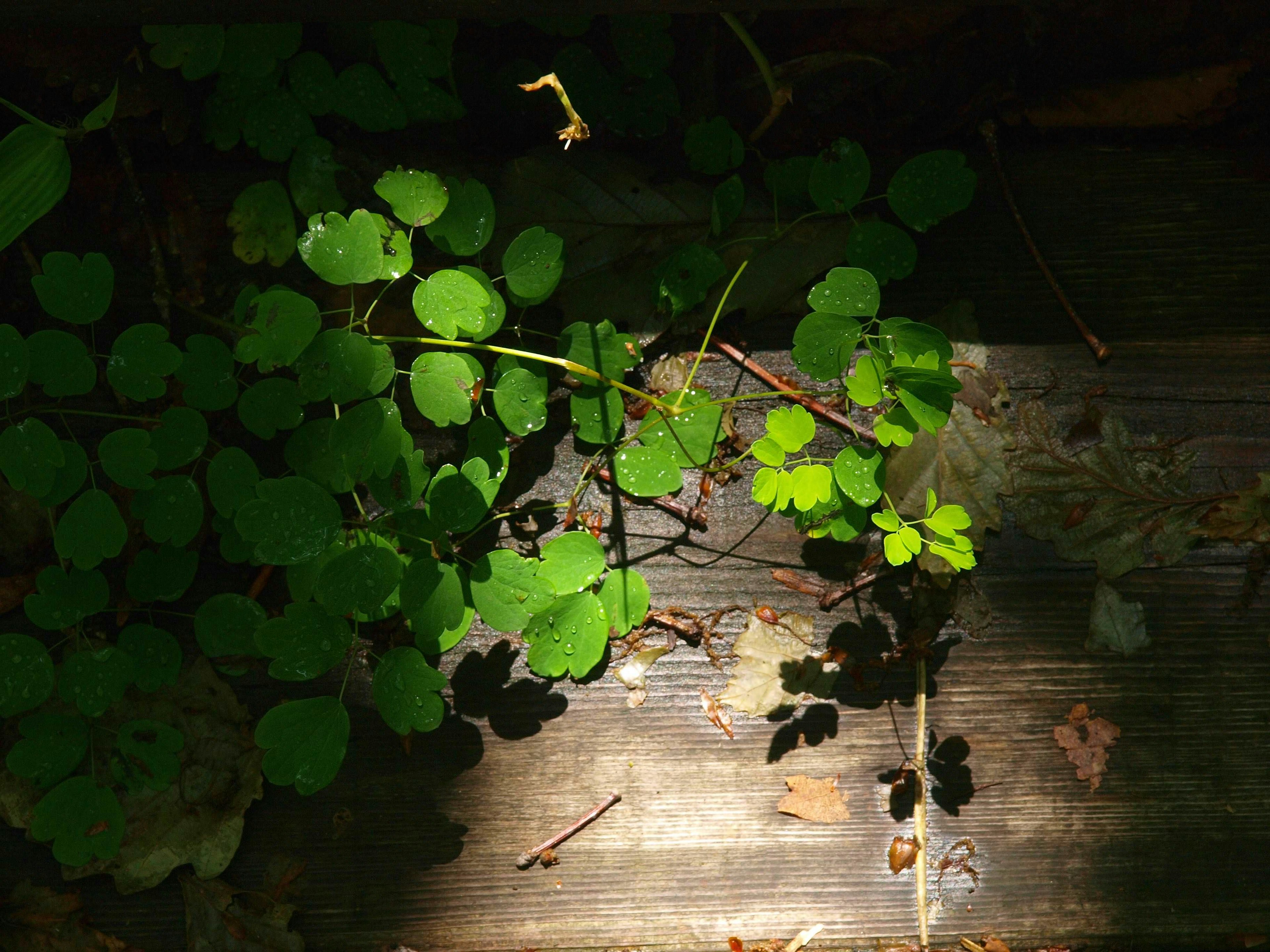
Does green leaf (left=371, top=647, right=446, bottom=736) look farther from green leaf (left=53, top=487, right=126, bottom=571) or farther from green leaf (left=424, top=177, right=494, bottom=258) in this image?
green leaf (left=424, top=177, right=494, bottom=258)

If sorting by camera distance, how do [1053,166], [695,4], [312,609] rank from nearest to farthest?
1. [695,4]
2. [312,609]
3. [1053,166]

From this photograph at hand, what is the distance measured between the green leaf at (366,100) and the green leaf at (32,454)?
2.93 ft

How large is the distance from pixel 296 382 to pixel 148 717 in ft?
2.82

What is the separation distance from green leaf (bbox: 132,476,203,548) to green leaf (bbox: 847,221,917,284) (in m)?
1.53

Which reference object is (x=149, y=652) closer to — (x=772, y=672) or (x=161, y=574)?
(x=161, y=574)

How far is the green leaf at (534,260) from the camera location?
1.76 meters

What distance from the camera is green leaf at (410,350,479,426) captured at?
1.71m

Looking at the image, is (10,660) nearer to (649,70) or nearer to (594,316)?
(594,316)

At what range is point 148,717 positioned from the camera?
1.91m

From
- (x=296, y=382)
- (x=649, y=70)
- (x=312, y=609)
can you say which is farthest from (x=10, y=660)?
(x=649, y=70)

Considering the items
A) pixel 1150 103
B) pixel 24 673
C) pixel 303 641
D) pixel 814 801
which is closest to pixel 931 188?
pixel 1150 103

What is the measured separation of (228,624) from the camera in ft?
6.00

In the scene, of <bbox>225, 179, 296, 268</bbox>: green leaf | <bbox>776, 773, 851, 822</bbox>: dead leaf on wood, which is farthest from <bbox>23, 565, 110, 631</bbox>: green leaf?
<bbox>776, 773, 851, 822</bbox>: dead leaf on wood

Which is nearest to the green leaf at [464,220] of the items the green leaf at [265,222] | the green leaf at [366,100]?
the green leaf at [366,100]
